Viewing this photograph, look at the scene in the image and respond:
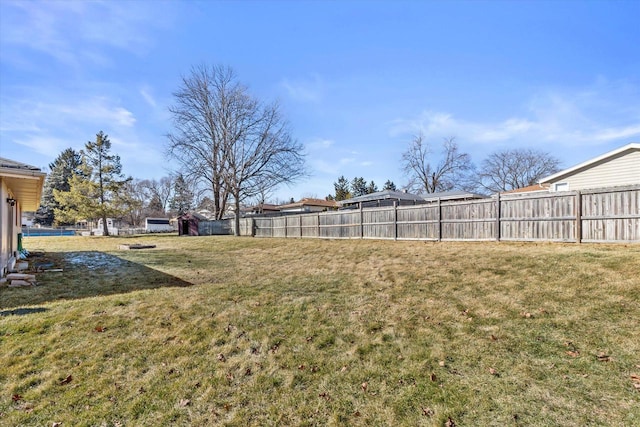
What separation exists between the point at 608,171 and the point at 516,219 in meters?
8.54

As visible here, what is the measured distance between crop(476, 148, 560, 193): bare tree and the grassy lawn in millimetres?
42496

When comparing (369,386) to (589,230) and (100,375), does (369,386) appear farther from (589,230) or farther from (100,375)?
(589,230)

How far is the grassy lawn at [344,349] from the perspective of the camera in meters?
2.77

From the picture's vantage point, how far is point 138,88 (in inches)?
531

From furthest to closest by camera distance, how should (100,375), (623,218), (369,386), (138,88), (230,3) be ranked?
(138,88), (230,3), (623,218), (100,375), (369,386)

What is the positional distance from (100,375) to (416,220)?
1107 centimetres

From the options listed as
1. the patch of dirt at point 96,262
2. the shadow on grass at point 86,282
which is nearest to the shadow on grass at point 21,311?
the shadow on grass at point 86,282

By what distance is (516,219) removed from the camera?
9.41 m

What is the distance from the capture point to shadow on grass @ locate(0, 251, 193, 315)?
237 inches

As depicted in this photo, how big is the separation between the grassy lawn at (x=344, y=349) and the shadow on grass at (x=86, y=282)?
0.33 ft

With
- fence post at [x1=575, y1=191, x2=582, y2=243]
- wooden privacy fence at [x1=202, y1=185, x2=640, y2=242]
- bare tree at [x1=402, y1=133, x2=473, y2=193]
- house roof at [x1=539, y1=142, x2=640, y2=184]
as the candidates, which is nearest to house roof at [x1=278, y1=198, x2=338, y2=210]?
bare tree at [x1=402, y1=133, x2=473, y2=193]

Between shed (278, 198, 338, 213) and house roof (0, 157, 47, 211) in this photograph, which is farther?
shed (278, 198, 338, 213)

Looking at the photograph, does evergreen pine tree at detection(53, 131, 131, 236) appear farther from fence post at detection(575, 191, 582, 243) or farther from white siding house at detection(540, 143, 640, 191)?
white siding house at detection(540, 143, 640, 191)

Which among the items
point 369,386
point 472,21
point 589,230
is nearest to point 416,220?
point 589,230
